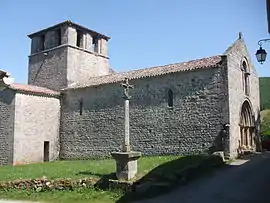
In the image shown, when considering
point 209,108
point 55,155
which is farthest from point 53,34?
point 209,108

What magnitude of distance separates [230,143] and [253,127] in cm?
469

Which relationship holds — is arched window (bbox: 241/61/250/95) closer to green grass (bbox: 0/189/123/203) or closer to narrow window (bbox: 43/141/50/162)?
green grass (bbox: 0/189/123/203)

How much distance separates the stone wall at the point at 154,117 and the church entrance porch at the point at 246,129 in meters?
2.77

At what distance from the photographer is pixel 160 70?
20094 millimetres

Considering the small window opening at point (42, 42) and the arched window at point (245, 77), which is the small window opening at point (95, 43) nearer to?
the small window opening at point (42, 42)

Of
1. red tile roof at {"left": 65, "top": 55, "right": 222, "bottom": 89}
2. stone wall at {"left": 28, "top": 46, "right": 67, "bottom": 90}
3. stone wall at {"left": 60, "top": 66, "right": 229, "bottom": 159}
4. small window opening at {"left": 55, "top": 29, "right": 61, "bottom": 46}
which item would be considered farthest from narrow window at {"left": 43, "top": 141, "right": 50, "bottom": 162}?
small window opening at {"left": 55, "top": 29, "right": 61, "bottom": 46}

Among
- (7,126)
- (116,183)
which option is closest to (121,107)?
(7,126)

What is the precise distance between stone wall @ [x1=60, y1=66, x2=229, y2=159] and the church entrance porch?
2769mm

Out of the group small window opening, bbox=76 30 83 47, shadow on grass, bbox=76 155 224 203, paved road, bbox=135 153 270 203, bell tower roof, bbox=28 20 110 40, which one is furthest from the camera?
small window opening, bbox=76 30 83 47

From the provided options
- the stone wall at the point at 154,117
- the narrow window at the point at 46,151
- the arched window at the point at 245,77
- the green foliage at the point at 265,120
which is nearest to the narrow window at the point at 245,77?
the arched window at the point at 245,77

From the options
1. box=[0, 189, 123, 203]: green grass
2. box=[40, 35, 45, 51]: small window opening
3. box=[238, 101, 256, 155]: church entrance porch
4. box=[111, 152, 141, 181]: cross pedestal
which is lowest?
box=[0, 189, 123, 203]: green grass

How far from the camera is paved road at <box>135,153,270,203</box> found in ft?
31.6

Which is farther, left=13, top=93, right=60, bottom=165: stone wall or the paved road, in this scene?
left=13, top=93, right=60, bottom=165: stone wall

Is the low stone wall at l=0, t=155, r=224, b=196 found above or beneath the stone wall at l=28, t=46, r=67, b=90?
beneath
